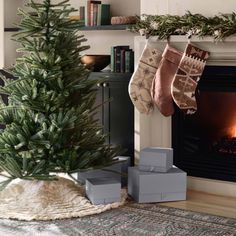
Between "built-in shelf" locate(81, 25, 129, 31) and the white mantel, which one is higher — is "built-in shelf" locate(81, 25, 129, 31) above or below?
above

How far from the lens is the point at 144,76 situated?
392 centimetres

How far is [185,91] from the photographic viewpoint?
12.4 ft

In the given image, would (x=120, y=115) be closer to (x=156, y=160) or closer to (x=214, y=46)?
(x=156, y=160)

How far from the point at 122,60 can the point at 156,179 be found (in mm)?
1130

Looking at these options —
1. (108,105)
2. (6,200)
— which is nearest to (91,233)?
(6,200)

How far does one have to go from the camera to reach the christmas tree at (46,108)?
337cm

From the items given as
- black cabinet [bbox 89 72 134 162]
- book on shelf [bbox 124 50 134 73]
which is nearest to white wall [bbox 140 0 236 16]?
book on shelf [bbox 124 50 134 73]

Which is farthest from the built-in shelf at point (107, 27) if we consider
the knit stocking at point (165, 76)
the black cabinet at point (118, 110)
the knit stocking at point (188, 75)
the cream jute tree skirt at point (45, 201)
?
the cream jute tree skirt at point (45, 201)

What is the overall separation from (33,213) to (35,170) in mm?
271

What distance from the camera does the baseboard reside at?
384cm

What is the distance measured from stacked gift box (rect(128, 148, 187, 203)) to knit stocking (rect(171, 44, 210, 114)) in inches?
15.0

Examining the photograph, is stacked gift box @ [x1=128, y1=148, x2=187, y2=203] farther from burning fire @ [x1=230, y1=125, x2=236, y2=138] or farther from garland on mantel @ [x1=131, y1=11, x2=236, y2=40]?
garland on mantel @ [x1=131, y1=11, x2=236, y2=40]

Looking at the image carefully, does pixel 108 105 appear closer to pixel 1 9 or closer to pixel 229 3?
pixel 229 3

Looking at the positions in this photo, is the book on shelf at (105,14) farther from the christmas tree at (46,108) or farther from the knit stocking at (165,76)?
the christmas tree at (46,108)
